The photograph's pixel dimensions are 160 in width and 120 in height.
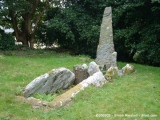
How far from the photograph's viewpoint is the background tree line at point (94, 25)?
12.0 m

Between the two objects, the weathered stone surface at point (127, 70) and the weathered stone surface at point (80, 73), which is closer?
the weathered stone surface at point (80, 73)

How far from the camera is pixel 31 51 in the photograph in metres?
14.7

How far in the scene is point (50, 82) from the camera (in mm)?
6715

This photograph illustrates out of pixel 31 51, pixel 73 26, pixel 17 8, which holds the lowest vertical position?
pixel 31 51

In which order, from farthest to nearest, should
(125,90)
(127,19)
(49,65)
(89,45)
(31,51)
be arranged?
(89,45) < (31,51) < (127,19) < (49,65) < (125,90)

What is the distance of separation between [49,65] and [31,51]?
4.45m

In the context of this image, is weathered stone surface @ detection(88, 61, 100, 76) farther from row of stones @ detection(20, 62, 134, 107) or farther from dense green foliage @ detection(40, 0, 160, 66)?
dense green foliage @ detection(40, 0, 160, 66)

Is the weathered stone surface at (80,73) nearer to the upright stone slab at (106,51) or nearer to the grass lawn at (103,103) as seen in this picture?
the grass lawn at (103,103)

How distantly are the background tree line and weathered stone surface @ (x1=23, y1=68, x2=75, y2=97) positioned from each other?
5755 millimetres

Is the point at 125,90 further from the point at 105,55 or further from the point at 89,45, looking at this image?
the point at 89,45

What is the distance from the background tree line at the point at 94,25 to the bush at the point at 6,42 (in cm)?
149

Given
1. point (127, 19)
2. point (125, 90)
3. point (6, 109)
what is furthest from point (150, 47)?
point (6, 109)

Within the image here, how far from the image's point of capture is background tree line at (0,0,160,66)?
39.3ft

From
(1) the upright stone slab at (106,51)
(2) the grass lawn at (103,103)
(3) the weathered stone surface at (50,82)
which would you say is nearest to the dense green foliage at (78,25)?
(1) the upright stone slab at (106,51)
